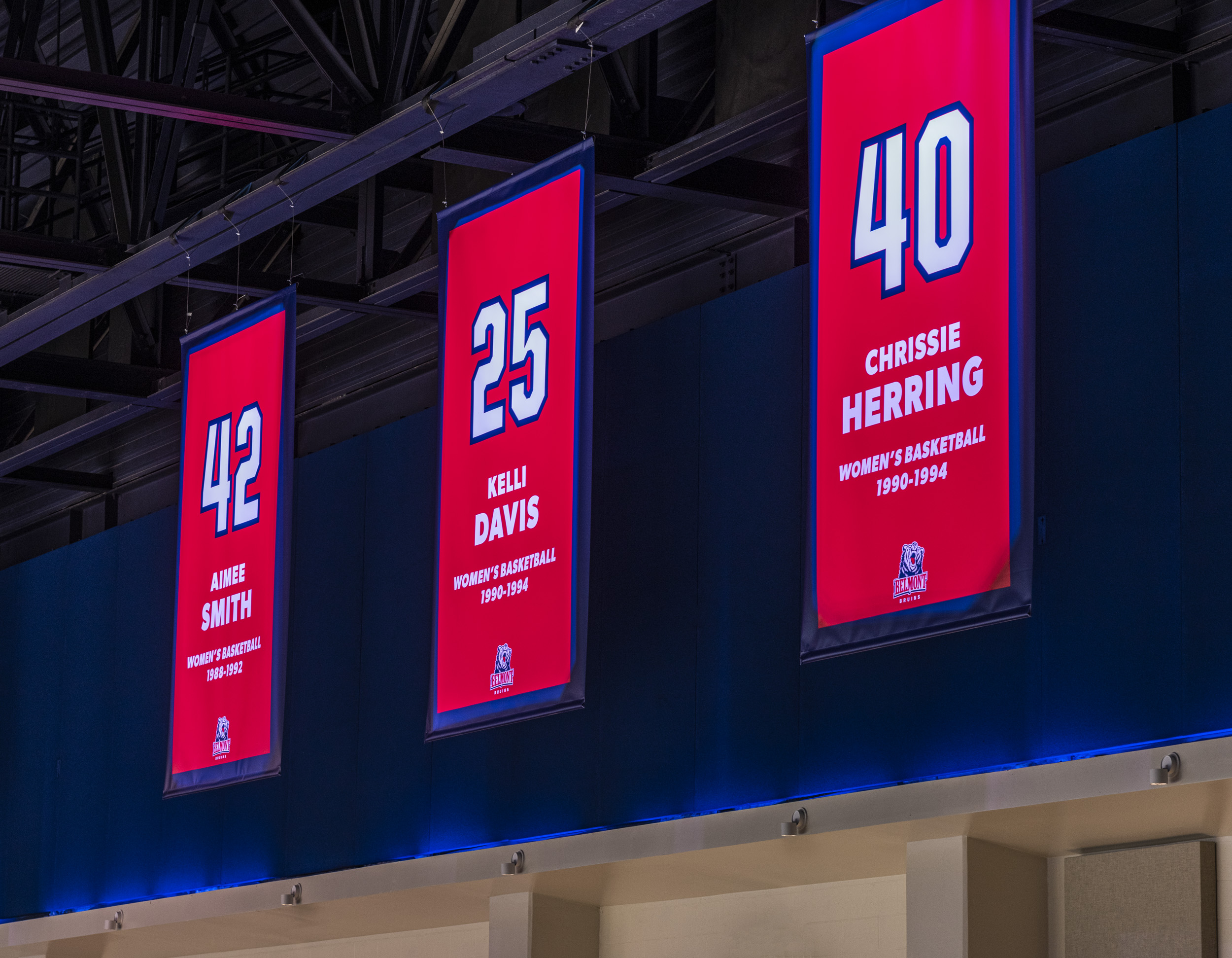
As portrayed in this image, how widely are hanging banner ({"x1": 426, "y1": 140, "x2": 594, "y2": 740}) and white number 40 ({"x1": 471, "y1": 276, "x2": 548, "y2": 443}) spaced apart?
0.03ft

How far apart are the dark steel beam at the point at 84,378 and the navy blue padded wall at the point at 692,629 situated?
1358 millimetres

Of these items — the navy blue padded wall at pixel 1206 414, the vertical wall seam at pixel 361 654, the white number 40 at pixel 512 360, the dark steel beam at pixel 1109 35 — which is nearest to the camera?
the navy blue padded wall at pixel 1206 414

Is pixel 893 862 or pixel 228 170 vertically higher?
pixel 228 170

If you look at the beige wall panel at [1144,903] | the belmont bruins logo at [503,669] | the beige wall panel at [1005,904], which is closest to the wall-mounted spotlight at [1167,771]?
the beige wall panel at [1144,903]

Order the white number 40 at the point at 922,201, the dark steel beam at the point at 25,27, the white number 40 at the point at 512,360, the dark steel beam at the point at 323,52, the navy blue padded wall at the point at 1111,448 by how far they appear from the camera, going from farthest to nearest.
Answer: the dark steel beam at the point at 25,27
the dark steel beam at the point at 323,52
the white number 40 at the point at 512,360
the navy blue padded wall at the point at 1111,448
the white number 40 at the point at 922,201

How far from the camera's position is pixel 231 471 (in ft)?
43.7

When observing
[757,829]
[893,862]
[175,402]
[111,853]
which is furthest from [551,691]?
[111,853]

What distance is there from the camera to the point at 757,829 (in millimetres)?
11391

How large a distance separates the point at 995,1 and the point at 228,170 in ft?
32.2

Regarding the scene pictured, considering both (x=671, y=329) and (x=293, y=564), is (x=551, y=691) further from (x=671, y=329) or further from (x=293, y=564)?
(x=293, y=564)

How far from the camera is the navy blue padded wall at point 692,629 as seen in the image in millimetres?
9664

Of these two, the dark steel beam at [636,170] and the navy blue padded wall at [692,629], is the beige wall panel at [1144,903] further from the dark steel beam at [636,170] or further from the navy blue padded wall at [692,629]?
the dark steel beam at [636,170]

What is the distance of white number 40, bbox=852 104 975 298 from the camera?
29.9 feet

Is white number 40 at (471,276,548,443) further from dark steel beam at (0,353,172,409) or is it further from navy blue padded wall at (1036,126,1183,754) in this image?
dark steel beam at (0,353,172,409)
